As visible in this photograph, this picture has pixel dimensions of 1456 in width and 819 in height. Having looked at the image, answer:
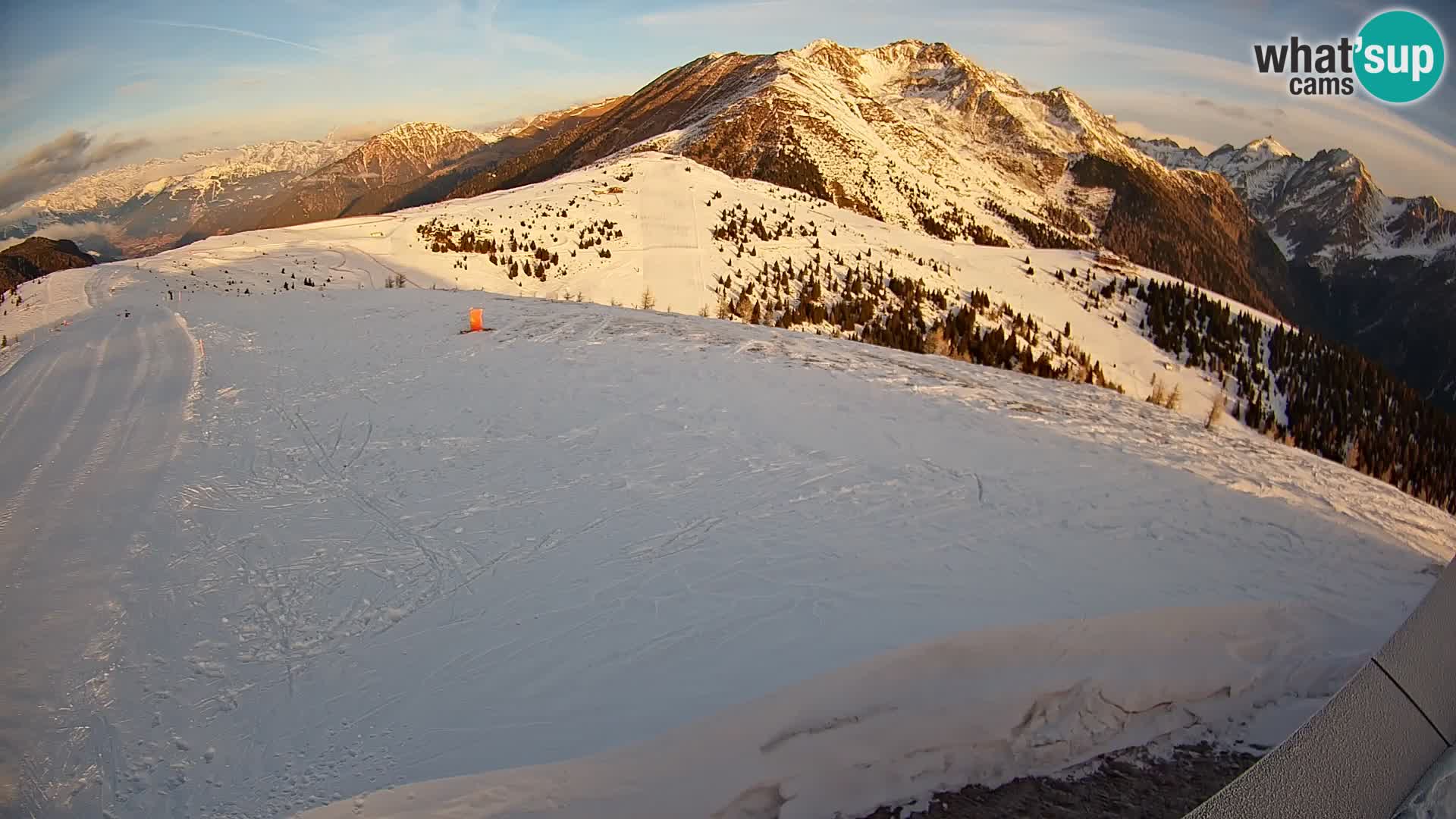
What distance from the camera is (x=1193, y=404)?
20.0 metres

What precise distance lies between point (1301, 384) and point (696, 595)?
2522cm

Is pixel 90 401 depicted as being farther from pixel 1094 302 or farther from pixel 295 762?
pixel 1094 302

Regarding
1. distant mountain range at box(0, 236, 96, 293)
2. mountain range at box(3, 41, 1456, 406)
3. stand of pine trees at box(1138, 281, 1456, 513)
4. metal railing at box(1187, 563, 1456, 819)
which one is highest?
mountain range at box(3, 41, 1456, 406)

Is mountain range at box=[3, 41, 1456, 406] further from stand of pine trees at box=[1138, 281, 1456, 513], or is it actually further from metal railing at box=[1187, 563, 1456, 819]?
metal railing at box=[1187, 563, 1456, 819]

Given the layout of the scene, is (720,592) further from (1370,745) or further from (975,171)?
(975,171)

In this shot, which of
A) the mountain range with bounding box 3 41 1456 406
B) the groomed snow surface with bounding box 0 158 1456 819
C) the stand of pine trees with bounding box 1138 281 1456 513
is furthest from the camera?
the mountain range with bounding box 3 41 1456 406

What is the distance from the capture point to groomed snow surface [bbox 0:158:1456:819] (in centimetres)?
377

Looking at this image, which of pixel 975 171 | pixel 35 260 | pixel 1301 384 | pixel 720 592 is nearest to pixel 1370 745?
pixel 720 592

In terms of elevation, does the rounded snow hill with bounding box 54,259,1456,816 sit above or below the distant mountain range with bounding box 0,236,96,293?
below

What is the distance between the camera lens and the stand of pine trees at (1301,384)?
1619cm

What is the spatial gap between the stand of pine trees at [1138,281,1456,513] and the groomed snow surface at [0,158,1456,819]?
27.5 feet

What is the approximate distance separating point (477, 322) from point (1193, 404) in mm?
18473

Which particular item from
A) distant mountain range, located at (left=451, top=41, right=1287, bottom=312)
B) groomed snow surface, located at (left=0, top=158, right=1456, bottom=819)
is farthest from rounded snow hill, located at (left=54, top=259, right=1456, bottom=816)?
distant mountain range, located at (left=451, top=41, right=1287, bottom=312)

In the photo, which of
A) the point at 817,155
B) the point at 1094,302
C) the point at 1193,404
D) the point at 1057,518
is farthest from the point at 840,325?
the point at 817,155
